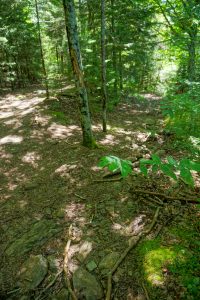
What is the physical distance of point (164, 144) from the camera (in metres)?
8.41

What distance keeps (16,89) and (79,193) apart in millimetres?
20900

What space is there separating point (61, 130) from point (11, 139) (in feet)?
7.22

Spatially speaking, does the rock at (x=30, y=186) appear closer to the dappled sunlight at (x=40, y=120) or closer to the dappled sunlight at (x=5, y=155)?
the dappled sunlight at (x=5, y=155)

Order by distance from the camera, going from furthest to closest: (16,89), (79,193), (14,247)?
(16,89) → (79,193) → (14,247)

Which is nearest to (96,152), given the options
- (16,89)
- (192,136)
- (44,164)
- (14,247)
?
(44,164)

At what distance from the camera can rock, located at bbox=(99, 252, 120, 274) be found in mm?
3569

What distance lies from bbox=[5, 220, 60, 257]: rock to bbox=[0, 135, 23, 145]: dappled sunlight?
5282 millimetres

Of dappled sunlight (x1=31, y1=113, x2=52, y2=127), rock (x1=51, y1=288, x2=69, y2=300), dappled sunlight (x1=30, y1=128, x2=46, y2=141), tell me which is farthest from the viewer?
dappled sunlight (x1=31, y1=113, x2=52, y2=127)

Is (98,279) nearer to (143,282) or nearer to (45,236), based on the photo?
(143,282)

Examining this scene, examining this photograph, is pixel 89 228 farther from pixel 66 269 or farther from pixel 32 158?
pixel 32 158

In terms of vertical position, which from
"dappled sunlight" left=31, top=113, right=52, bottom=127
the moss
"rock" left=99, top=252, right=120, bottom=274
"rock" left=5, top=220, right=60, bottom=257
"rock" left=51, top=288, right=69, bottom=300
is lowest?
"rock" left=51, top=288, right=69, bottom=300

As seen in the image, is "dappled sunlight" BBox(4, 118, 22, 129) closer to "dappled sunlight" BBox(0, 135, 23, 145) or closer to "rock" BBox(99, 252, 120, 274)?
"dappled sunlight" BBox(0, 135, 23, 145)

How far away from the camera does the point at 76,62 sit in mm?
7043

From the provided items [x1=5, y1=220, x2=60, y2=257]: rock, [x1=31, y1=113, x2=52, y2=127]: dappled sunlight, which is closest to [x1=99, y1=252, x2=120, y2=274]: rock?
[x1=5, y1=220, x2=60, y2=257]: rock
